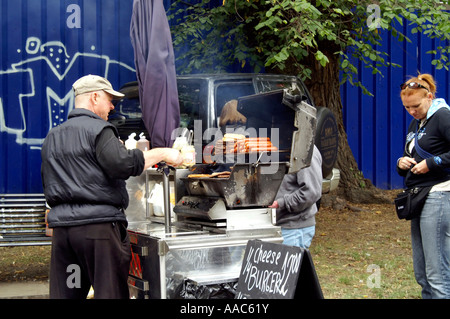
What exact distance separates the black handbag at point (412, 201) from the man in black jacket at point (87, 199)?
2192 mm

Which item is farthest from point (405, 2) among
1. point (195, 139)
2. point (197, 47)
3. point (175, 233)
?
point (175, 233)

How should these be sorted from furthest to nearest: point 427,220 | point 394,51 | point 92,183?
point 394,51, point 427,220, point 92,183

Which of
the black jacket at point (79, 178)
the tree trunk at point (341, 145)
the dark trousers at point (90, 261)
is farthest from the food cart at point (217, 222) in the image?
the tree trunk at point (341, 145)

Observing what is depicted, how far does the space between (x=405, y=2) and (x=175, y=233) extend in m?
5.81

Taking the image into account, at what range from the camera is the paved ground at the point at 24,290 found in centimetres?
577

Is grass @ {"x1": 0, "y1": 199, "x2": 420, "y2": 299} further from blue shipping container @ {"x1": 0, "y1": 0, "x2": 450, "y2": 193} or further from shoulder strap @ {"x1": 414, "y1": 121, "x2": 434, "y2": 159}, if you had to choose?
shoulder strap @ {"x1": 414, "y1": 121, "x2": 434, "y2": 159}

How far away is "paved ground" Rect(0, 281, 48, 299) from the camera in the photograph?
Result: 577 cm

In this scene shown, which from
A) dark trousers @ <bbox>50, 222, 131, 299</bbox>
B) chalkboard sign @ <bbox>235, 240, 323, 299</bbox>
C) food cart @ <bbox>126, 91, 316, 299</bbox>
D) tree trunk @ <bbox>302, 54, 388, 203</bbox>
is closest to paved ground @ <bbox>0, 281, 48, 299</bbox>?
food cart @ <bbox>126, 91, 316, 299</bbox>

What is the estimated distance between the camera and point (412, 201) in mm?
4484

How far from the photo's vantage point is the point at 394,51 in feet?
37.2

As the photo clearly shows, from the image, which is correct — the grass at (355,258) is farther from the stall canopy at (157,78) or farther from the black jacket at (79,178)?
the black jacket at (79,178)

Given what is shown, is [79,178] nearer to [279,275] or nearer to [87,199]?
[87,199]

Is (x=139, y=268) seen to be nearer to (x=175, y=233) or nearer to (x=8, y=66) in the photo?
(x=175, y=233)

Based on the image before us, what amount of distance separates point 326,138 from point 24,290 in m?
4.30
